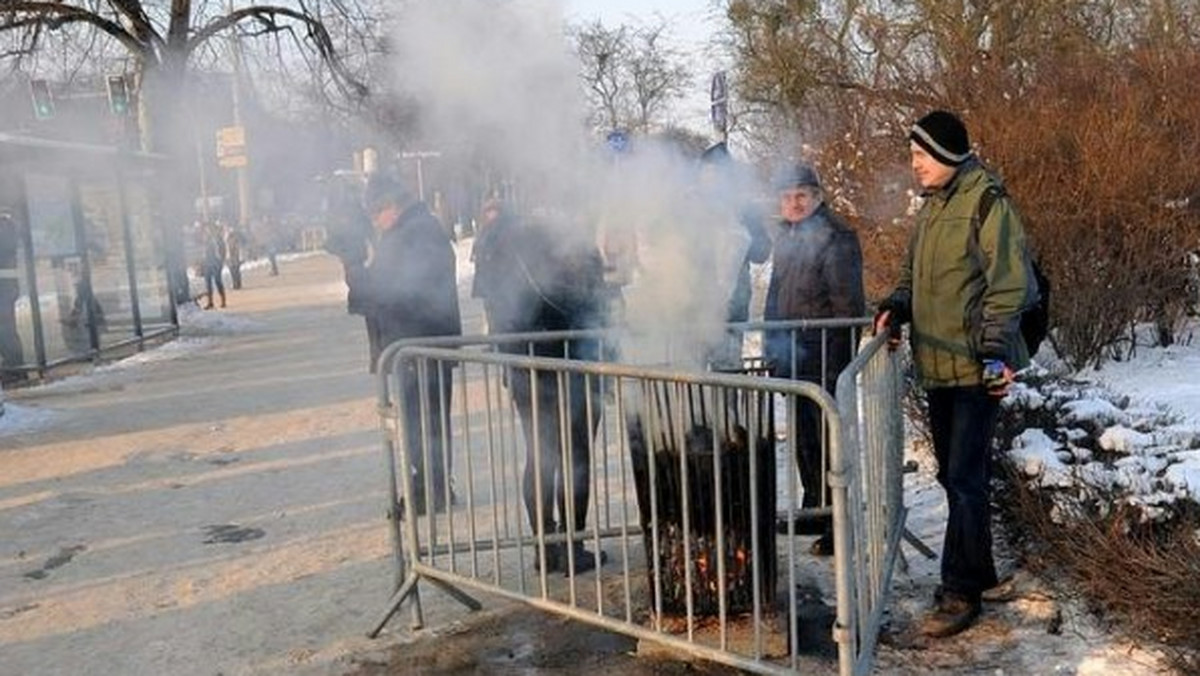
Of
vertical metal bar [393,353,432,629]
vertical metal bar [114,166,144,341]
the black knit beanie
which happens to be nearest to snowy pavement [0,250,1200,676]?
vertical metal bar [393,353,432,629]

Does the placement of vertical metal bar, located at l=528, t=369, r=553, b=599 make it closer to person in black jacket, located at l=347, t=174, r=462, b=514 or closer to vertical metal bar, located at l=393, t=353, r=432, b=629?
vertical metal bar, located at l=393, t=353, r=432, b=629

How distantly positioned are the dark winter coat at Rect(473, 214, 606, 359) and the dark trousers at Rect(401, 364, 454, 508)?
18.8 inches

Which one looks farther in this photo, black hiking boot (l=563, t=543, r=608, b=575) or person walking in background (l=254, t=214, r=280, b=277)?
person walking in background (l=254, t=214, r=280, b=277)

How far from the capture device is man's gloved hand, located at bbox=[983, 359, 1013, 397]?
3639 mm

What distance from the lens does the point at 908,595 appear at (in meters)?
4.40

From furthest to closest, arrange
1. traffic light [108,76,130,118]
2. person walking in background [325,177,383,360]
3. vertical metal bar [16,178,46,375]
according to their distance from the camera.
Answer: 1. traffic light [108,76,130,118]
2. vertical metal bar [16,178,46,375]
3. person walking in background [325,177,383,360]

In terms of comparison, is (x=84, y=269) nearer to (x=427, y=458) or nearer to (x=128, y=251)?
(x=128, y=251)

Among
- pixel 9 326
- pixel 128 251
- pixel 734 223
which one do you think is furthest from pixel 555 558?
pixel 128 251

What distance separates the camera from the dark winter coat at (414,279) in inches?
226

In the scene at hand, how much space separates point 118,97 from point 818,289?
15.3 meters

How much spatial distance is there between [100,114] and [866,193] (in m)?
14.1

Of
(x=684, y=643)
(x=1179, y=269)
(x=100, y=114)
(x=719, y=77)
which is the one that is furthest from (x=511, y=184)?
(x=100, y=114)

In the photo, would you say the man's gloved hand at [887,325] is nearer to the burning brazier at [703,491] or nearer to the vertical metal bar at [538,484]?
the burning brazier at [703,491]

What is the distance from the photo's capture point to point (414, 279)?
5.81 m
